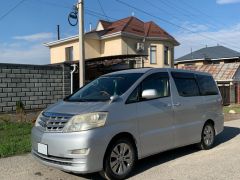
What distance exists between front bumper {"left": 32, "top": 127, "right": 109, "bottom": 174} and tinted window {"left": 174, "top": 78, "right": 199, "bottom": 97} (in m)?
2.69

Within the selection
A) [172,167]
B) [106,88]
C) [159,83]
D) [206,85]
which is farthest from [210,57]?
[106,88]

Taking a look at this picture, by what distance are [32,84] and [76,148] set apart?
1059 cm

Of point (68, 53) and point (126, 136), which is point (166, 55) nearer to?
point (68, 53)

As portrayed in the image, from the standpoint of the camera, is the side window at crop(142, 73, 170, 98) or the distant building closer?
the side window at crop(142, 73, 170, 98)

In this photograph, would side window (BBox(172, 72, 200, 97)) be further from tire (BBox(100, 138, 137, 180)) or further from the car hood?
the car hood

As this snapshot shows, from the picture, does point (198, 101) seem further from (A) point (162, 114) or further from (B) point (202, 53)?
(B) point (202, 53)

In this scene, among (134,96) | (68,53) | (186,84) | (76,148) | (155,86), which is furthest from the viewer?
(68,53)


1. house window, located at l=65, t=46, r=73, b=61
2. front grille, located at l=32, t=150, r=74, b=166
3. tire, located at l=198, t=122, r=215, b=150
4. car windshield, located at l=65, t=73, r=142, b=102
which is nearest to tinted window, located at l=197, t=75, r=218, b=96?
tire, located at l=198, t=122, r=215, b=150

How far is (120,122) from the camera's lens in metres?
6.11

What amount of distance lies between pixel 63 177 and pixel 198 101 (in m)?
3.62

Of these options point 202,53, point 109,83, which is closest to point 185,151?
point 109,83

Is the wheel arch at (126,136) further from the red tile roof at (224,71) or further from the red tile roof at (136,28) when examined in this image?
the red tile roof at (224,71)

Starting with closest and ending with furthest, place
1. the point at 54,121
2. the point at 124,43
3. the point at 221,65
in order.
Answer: the point at 54,121 < the point at 124,43 < the point at 221,65

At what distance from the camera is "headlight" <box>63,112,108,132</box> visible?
18.7 feet
